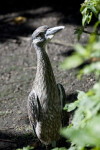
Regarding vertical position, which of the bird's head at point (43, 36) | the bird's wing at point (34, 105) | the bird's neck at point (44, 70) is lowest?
the bird's wing at point (34, 105)

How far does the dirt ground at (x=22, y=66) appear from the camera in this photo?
4.72m

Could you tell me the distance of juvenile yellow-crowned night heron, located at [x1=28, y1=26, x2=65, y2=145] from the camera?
369cm

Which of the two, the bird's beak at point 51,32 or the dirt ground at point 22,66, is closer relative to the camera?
the bird's beak at point 51,32

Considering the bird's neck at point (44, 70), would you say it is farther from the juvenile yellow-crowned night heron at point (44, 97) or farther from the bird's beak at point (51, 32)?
the bird's beak at point (51, 32)

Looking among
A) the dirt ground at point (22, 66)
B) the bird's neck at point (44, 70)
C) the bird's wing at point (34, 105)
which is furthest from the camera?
the dirt ground at point (22, 66)

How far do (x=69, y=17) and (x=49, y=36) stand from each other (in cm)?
461

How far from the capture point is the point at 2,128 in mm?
4730

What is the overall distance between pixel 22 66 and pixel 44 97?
2870 mm

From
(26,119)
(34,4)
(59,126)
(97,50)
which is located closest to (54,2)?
(34,4)

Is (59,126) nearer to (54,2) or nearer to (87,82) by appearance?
(87,82)

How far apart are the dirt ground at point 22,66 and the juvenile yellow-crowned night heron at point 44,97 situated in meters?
0.66

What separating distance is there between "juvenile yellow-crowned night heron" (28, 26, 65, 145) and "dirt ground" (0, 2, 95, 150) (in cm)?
66

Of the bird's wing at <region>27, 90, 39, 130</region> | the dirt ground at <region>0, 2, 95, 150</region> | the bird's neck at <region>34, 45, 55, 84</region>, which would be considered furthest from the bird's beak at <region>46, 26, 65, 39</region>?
the dirt ground at <region>0, 2, 95, 150</region>

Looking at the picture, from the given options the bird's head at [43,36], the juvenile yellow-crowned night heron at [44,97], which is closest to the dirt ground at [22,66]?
the juvenile yellow-crowned night heron at [44,97]
